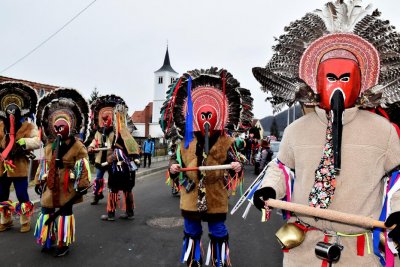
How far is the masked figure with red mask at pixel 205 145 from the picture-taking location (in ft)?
12.1

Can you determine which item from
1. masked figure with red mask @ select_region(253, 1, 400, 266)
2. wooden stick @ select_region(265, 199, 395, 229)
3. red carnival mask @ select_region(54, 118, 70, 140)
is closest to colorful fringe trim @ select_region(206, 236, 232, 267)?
masked figure with red mask @ select_region(253, 1, 400, 266)

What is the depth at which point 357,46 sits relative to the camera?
7.78 feet

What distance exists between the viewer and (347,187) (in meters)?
2.15

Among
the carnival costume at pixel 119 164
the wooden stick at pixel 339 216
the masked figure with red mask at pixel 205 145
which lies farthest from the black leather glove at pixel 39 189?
the wooden stick at pixel 339 216

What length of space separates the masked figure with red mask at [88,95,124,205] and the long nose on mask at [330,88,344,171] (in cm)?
510

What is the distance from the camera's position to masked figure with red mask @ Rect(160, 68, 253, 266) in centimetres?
369

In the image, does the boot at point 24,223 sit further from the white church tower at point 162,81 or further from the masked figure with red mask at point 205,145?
the white church tower at point 162,81

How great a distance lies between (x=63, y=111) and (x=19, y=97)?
4.08 feet

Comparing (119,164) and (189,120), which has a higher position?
(189,120)

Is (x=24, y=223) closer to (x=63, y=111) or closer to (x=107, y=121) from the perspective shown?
(x=63, y=111)

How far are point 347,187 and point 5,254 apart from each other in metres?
4.42

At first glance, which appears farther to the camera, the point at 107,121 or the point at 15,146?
the point at 107,121

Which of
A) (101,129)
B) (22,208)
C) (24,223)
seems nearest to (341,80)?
(22,208)

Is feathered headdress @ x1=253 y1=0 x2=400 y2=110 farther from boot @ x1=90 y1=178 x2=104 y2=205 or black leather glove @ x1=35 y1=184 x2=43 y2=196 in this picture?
boot @ x1=90 y1=178 x2=104 y2=205
